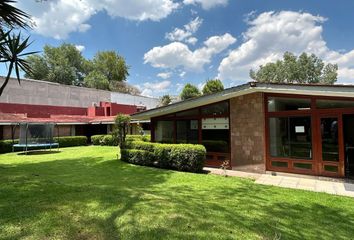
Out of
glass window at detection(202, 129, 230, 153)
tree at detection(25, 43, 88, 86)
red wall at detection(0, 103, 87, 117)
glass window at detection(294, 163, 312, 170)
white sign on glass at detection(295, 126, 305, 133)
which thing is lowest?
glass window at detection(294, 163, 312, 170)

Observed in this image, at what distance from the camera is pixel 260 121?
9992mm

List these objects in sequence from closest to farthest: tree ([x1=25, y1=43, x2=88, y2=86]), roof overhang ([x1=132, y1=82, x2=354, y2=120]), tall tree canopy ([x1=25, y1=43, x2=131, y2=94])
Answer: roof overhang ([x1=132, y1=82, x2=354, y2=120]) → tree ([x1=25, y1=43, x2=88, y2=86]) → tall tree canopy ([x1=25, y1=43, x2=131, y2=94])

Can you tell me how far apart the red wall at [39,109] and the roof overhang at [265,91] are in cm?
2067

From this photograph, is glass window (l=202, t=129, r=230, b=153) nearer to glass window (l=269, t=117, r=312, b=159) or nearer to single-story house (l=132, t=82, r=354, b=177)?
single-story house (l=132, t=82, r=354, b=177)

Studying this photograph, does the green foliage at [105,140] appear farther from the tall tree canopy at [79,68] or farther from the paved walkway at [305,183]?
the tall tree canopy at [79,68]

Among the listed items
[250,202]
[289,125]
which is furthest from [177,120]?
[250,202]

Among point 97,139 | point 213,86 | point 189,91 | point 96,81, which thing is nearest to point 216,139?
point 97,139

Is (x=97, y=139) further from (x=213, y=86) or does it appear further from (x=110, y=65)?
(x=110, y=65)

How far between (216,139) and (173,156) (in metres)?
2.36

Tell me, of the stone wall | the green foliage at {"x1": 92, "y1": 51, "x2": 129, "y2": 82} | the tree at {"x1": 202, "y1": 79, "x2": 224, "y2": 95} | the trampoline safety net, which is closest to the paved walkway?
the trampoline safety net

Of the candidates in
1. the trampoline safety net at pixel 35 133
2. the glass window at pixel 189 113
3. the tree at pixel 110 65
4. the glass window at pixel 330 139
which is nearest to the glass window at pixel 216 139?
the glass window at pixel 189 113

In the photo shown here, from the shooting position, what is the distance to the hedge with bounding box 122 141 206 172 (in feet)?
33.3

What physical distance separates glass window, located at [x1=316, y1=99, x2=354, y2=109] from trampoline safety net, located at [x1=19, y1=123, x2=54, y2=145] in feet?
63.9

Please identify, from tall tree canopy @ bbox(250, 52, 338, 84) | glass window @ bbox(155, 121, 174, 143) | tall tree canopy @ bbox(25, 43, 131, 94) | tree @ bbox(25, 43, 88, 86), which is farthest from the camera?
tall tree canopy @ bbox(250, 52, 338, 84)
